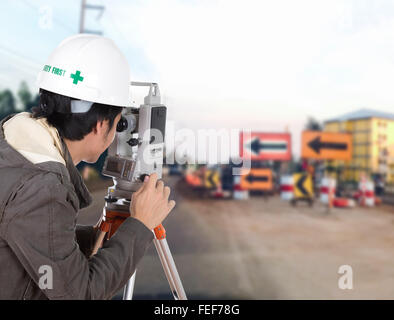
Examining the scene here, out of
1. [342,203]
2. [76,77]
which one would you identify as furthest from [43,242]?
[342,203]

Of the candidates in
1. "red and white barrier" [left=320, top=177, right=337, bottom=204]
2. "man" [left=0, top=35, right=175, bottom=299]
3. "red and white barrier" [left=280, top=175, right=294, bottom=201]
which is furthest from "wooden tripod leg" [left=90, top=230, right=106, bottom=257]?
"red and white barrier" [left=320, top=177, right=337, bottom=204]

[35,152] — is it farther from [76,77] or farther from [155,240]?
[155,240]

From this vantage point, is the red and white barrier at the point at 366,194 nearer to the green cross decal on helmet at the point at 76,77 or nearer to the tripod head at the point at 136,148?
the tripod head at the point at 136,148

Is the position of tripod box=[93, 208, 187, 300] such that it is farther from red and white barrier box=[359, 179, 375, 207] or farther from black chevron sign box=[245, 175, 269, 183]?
red and white barrier box=[359, 179, 375, 207]

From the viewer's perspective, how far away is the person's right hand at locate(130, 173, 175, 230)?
2.88ft

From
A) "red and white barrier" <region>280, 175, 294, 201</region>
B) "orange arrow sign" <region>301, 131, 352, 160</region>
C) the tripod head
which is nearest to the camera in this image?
the tripod head

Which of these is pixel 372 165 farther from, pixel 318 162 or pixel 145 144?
pixel 145 144

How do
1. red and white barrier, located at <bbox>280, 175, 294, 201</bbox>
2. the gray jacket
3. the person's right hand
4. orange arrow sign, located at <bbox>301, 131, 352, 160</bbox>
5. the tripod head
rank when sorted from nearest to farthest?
the gray jacket, the person's right hand, the tripod head, orange arrow sign, located at <bbox>301, 131, 352, 160</bbox>, red and white barrier, located at <bbox>280, 175, 294, 201</bbox>

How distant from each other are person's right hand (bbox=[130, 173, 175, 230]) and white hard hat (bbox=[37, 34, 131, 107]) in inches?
9.5

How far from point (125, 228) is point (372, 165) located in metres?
6.84

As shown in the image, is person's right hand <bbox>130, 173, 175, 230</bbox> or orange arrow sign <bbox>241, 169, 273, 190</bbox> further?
orange arrow sign <bbox>241, 169, 273, 190</bbox>

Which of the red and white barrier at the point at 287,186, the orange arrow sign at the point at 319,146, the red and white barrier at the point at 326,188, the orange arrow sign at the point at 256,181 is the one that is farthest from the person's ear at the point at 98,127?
the orange arrow sign at the point at 256,181

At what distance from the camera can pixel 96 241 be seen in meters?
1.21
